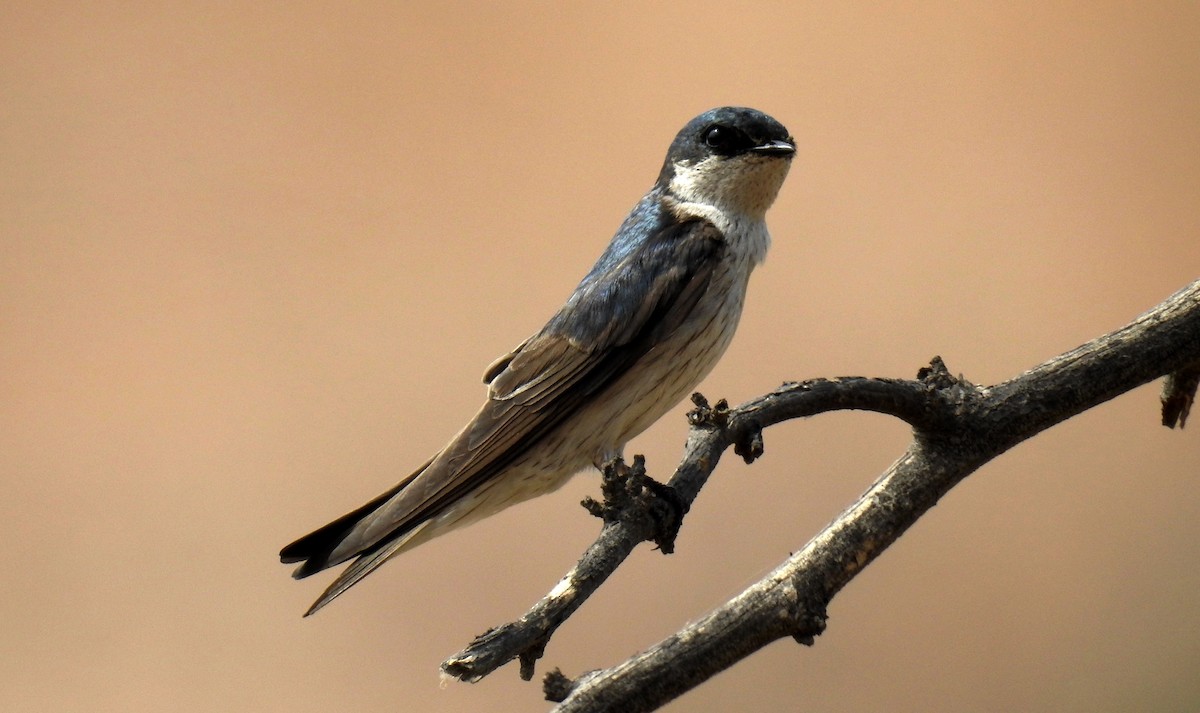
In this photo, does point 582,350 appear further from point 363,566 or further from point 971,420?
point 971,420

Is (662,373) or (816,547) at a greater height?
(662,373)

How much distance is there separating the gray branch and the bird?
258 mm

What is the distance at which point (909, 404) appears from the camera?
1.09 meters

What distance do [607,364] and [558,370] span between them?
0.06m

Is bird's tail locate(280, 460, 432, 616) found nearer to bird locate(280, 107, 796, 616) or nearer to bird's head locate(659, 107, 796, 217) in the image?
bird locate(280, 107, 796, 616)

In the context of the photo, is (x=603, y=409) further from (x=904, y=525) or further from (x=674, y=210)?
(x=904, y=525)

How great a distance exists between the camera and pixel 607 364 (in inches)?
54.9

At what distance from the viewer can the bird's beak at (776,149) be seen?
4.75 ft

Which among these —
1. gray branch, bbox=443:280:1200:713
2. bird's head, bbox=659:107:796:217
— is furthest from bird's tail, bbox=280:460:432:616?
bird's head, bbox=659:107:796:217

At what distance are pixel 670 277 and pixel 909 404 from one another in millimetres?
417

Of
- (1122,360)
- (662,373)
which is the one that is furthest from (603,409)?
(1122,360)

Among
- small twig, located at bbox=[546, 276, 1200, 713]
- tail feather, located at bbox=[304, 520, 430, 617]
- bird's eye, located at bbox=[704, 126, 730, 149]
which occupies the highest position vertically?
bird's eye, located at bbox=[704, 126, 730, 149]

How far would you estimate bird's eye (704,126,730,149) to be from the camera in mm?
1511

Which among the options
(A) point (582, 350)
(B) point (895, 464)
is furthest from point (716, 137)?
(B) point (895, 464)
